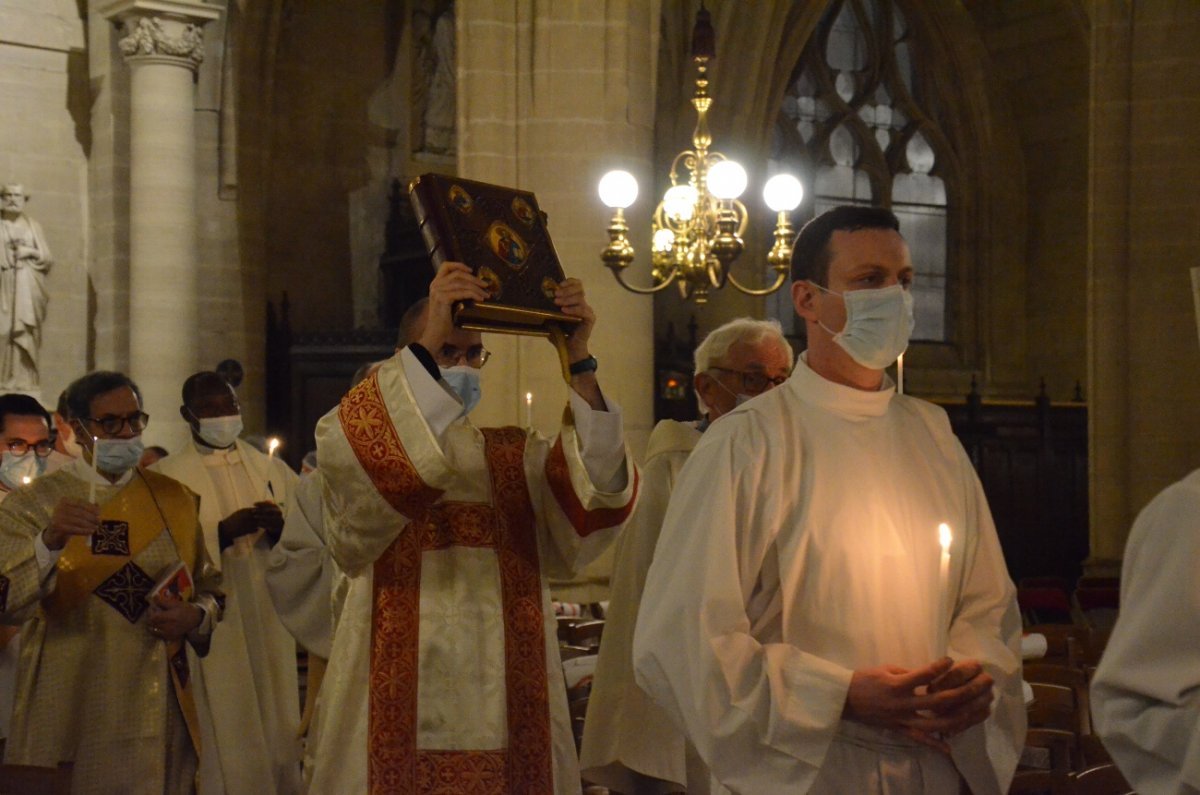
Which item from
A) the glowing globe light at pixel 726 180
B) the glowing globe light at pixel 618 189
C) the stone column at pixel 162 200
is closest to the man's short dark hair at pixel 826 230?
the glowing globe light at pixel 618 189

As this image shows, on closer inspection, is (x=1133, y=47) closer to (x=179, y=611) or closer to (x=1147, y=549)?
(x=179, y=611)

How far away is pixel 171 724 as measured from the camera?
549 cm

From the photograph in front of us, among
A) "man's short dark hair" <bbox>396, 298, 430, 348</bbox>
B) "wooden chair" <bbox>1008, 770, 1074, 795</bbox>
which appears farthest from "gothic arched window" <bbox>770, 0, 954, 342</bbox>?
"wooden chair" <bbox>1008, 770, 1074, 795</bbox>

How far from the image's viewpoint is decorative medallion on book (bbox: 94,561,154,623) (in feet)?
17.7

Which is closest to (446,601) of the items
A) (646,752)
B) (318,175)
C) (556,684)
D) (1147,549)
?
(556,684)

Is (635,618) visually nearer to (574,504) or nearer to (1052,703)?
(574,504)

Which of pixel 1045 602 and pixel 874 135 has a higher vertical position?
pixel 874 135

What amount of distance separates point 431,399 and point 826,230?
1154 millimetres

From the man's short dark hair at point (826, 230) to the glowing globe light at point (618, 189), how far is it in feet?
20.7

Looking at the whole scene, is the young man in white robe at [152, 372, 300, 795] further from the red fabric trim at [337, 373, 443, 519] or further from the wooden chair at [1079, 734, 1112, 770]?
the wooden chair at [1079, 734, 1112, 770]

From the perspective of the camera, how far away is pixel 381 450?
→ 3.99 metres

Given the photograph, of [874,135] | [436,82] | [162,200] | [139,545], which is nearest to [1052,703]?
[139,545]

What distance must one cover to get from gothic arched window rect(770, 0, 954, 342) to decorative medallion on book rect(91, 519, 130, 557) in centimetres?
1459

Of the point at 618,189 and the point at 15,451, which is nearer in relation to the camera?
the point at 15,451
